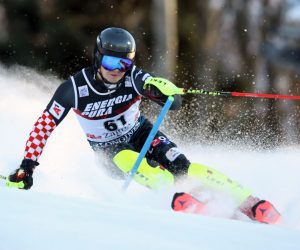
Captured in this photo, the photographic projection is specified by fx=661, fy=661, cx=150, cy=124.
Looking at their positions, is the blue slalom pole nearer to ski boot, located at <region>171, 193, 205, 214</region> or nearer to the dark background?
ski boot, located at <region>171, 193, 205, 214</region>

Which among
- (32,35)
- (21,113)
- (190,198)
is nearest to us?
(190,198)

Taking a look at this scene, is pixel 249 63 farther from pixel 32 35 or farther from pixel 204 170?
pixel 204 170

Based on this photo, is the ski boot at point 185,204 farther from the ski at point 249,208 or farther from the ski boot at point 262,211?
the ski boot at point 262,211

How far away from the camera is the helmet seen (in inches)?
179

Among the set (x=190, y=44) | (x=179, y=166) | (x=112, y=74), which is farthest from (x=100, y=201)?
(x=190, y=44)

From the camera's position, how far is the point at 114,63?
15.0ft

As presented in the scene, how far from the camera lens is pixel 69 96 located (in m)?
4.61

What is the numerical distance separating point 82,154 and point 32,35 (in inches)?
409

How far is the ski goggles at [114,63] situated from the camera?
4.57 metres

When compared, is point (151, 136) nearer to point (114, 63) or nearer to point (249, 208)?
point (114, 63)

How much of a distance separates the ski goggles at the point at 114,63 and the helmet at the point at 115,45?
0.09ft

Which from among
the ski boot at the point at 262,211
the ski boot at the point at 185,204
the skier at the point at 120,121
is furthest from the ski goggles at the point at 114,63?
the ski boot at the point at 262,211

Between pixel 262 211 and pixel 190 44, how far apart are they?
13.7m

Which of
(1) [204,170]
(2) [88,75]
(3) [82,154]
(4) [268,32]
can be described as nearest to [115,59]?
(2) [88,75]
